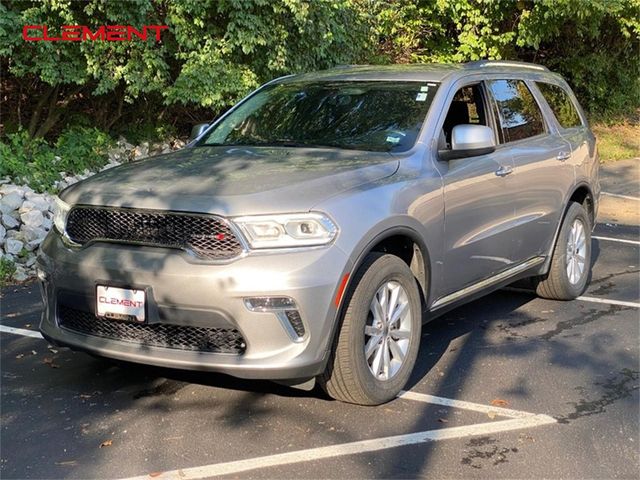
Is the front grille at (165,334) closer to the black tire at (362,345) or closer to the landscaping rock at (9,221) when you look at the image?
the black tire at (362,345)

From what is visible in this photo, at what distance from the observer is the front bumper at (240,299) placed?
3.72 m

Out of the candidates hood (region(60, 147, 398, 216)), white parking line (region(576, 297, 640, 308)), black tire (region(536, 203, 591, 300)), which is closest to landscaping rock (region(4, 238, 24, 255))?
hood (region(60, 147, 398, 216))

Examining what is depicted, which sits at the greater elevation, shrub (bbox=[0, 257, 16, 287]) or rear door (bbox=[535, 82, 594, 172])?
rear door (bbox=[535, 82, 594, 172])

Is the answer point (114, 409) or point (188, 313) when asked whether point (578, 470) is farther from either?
point (114, 409)

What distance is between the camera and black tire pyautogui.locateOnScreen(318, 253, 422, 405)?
13.1 ft

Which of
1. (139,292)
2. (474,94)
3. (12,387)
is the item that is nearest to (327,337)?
(139,292)

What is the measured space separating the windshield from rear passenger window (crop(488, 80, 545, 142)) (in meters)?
0.81

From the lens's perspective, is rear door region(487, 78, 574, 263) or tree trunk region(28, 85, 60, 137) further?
tree trunk region(28, 85, 60, 137)

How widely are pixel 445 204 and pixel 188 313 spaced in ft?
5.75

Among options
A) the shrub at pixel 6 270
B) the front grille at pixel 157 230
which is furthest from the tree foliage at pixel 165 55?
the front grille at pixel 157 230

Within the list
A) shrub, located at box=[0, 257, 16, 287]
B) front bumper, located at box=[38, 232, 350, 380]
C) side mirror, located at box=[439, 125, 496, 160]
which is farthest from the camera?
shrub, located at box=[0, 257, 16, 287]

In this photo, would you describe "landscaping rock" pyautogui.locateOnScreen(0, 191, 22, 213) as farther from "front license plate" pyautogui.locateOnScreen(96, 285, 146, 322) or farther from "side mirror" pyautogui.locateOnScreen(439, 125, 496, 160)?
"side mirror" pyautogui.locateOnScreen(439, 125, 496, 160)

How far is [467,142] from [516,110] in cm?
140

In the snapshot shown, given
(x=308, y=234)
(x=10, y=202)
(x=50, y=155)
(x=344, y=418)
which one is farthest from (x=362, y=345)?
(x=50, y=155)
